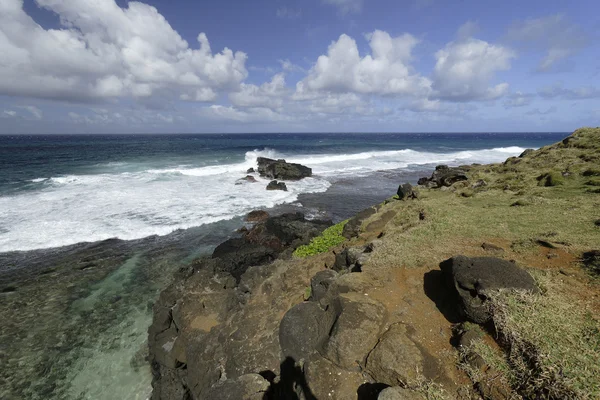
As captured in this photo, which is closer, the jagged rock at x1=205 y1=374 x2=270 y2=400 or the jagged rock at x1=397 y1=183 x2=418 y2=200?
the jagged rock at x1=205 y1=374 x2=270 y2=400

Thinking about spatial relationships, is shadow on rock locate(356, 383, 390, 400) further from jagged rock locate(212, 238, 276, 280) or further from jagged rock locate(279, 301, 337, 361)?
jagged rock locate(212, 238, 276, 280)

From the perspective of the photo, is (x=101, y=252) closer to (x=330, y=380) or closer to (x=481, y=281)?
(x=330, y=380)

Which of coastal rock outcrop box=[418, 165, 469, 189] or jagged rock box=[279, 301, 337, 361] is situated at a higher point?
coastal rock outcrop box=[418, 165, 469, 189]

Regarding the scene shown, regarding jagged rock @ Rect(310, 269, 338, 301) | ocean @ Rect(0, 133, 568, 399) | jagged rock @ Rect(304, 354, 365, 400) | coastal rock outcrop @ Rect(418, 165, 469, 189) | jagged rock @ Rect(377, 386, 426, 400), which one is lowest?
ocean @ Rect(0, 133, 568, 399)

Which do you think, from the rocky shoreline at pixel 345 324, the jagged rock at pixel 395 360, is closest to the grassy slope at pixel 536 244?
the rocky shoreline at pixel 345 324

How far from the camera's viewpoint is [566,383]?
4.75 meters

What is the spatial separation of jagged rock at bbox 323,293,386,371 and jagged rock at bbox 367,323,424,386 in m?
0.25

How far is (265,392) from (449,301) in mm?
5270

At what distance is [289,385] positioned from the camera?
6887 mm

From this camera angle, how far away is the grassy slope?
5.26 metres

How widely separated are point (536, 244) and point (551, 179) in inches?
446

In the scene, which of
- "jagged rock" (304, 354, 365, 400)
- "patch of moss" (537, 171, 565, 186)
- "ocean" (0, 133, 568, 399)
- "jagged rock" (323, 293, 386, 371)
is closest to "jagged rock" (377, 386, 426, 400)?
"jagged rock" (304, 354, 365, 400)

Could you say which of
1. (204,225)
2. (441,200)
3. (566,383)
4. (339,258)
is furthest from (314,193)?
(566,383)

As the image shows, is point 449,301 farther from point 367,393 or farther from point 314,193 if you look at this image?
point 314,193
